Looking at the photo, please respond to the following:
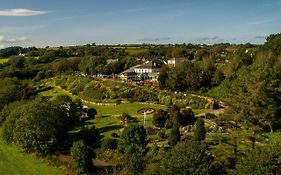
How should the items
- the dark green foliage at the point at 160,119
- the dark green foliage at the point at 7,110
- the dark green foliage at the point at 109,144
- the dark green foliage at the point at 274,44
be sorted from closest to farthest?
the dark green foliage at the point at 109,144 → the dark green foliage at the point at 160,119 → the dark green foliage at the point at 7,110 → the dark green foliage at the point at 274,44

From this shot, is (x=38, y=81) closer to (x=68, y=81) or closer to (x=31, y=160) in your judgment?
(x=68, y=81)

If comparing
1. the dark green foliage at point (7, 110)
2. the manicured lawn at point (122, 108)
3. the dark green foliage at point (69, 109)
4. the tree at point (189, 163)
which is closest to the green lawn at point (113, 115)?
the manicured lawn at point (122, 108)

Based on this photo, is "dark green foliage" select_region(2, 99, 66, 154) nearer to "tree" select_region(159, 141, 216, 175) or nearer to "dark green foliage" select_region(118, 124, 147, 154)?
"dark green foliage" select_region(118, 124, 147, 154)

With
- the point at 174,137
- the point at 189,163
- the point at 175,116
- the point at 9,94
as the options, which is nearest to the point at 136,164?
the point at 189,163

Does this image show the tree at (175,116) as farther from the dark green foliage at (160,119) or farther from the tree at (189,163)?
the tree at (189,163)

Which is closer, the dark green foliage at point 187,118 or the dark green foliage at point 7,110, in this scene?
the dark green foliage at point 187,118

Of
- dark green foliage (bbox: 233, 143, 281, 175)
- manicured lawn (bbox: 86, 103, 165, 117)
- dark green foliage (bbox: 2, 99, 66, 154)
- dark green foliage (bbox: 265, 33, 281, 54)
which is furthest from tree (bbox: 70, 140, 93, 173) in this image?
dark green foliage (bbox: 265, 33, 281, 54)

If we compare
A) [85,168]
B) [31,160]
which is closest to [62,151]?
[31,160]
